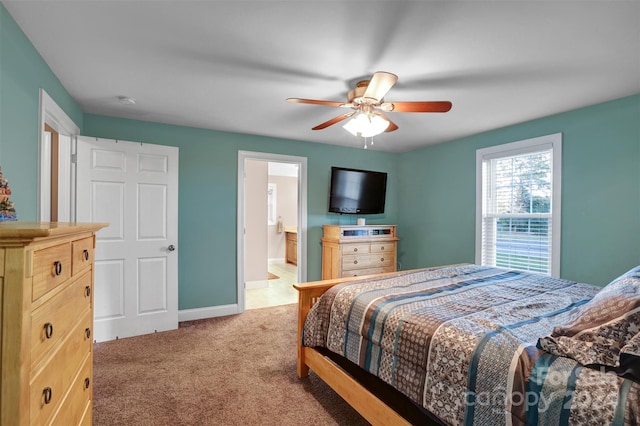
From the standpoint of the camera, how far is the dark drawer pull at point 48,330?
89 cm

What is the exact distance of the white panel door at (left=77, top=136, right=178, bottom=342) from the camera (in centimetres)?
304

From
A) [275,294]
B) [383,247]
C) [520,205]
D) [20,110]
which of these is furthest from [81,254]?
[520,205]

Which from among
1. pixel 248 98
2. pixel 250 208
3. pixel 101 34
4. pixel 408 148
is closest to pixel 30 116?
pixel 101 34

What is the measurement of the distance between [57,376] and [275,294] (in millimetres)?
3986

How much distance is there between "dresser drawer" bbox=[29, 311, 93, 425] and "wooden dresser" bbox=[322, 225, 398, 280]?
3190mm

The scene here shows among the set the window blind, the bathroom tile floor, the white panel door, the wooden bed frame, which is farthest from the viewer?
the bathroom tile floor

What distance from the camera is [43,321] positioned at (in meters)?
0.88

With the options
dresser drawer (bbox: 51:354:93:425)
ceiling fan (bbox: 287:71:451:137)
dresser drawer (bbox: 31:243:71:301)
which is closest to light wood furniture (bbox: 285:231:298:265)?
ceiling fan (bbox: 287:71:451:137)

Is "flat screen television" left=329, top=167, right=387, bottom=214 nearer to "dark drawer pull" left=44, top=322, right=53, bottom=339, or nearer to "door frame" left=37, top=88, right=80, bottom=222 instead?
"door frame" left=37, top=88, right=80, bottom=222

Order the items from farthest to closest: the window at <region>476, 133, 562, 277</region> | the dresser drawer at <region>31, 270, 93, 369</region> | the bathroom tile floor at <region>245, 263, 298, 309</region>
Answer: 1. the bathroom tile floor at <region>245, 263, 298, 309</region>
2. the window at <region>476, 133, 562, 277</region>
3. the dresser drawer at <region>31, 270, 93, 369</region>

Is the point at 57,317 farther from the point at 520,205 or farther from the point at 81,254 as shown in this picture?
the point at 520,205

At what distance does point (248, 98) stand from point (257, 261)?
321 cm

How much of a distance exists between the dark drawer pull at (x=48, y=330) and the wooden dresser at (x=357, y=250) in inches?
137

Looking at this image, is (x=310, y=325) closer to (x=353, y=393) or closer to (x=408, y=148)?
(x=353, y=393)
